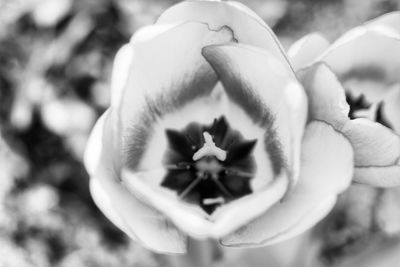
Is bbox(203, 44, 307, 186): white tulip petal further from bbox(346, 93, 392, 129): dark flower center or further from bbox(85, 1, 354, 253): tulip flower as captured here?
bbox(346, 93, 392, 129): dark flower center

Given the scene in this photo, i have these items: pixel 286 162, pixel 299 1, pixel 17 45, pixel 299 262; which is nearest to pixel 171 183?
pixel 286 162

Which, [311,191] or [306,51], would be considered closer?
[311,191]

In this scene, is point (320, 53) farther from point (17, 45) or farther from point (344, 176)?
point (17, 45)

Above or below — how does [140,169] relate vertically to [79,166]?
above

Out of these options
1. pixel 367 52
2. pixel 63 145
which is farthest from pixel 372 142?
pixel 63 145

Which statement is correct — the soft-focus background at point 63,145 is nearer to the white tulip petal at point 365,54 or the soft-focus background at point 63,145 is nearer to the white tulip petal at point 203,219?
the white tulip petal at point 365,54

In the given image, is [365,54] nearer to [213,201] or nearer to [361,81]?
[361,81]

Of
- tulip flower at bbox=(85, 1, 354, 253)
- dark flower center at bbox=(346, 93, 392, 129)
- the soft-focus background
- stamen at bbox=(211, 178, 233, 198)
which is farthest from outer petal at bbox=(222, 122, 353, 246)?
the soft-focus background
